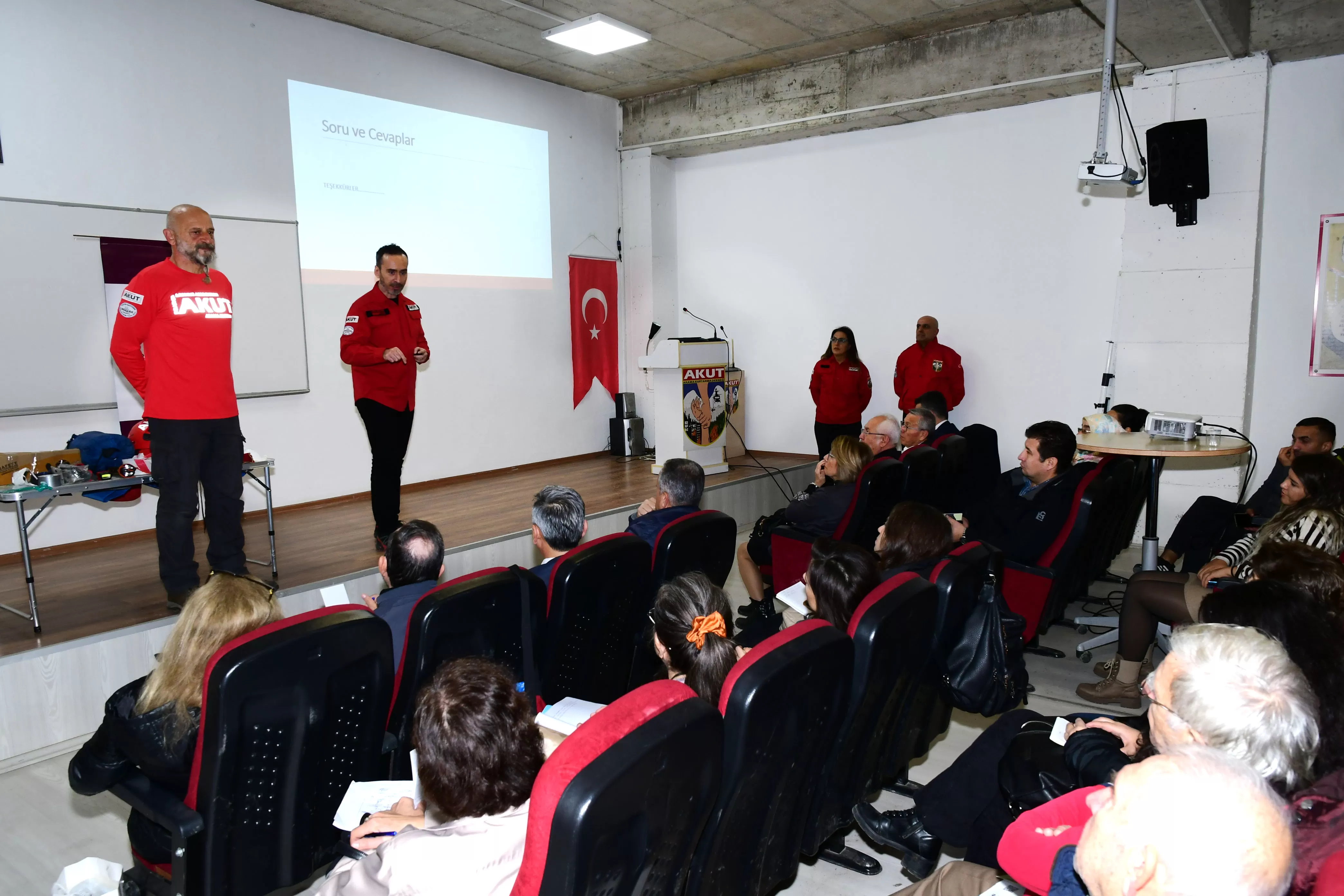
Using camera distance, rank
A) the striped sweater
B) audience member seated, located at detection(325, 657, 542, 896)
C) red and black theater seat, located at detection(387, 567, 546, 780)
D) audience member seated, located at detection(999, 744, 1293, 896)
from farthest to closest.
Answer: the striped sweater, red and black theater seat, located at detection(387, 567, 546, 780), audience member seated, located at detection(325, 657, 542, 896), audience member seated, located at detection(999, 744, 1293, 896)

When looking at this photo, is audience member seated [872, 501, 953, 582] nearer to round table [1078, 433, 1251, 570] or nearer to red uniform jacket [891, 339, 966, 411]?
round table [1078, 433, 1251, 570]

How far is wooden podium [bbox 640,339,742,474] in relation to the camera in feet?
21.6

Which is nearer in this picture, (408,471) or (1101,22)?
(1101,22)

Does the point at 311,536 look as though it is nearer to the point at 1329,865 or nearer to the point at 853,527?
the point at 853,527

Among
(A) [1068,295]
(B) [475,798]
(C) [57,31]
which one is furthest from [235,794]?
(A) [1068,295]

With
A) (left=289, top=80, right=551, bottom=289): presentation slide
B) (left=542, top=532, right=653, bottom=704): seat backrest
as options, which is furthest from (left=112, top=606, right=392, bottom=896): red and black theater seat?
(left=289, top=80, right=551, bottom=289): presentation slide

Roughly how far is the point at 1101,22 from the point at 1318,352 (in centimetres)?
261

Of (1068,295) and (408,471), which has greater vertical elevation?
(1068,295)

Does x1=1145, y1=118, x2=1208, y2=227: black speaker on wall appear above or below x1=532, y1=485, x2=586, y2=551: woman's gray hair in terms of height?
above

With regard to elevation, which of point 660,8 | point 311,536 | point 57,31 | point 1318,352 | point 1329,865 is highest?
point 660,8

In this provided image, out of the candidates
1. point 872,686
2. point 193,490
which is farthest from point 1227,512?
point 193,490

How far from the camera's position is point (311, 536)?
4992mm

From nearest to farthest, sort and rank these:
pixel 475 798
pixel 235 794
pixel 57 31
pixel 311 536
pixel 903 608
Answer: pixel 475 798 < pixel 235 794 < pixel 903 608 < pixel 57 31 < pixel 311 536

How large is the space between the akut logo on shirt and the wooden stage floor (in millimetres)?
1261
